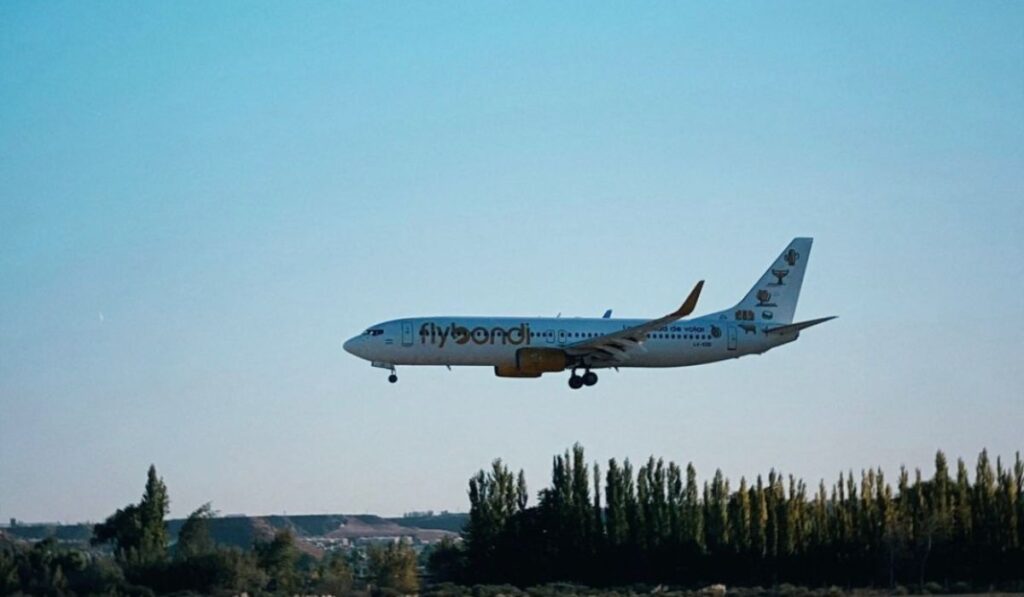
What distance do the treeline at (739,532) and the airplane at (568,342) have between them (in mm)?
7532

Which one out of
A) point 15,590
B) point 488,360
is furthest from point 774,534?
point 15,590

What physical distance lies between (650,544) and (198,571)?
27153 millimetres

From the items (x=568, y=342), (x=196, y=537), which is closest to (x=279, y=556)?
(x=196, y=537)

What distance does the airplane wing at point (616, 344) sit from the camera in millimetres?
76375

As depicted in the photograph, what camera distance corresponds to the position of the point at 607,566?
84000 millimetres

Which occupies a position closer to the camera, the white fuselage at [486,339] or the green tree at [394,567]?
the green tree at [394,567]

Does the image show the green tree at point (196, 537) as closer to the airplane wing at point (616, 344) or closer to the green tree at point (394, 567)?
the green tree at point (394, 567)

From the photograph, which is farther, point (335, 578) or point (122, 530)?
point (122, 530)

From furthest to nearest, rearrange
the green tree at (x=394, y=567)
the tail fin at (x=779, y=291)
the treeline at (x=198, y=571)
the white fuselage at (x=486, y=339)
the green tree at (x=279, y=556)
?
the tail fin at (x=779, y=291)
the white fuselage at (x=486, y=339)
the green tree at (x=279, y=556)
the green tree at (x=394, y=567)
the treeline at (x=198, y=571)

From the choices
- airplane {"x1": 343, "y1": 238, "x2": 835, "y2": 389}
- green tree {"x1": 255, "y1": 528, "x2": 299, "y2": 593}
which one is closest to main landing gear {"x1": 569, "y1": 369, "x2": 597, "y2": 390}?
airplane {"x1": 343, "y1": 238, "x2": 835, "y2": 389}

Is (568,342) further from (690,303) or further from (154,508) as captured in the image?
(154,508)

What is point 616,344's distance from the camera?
77.8 metres

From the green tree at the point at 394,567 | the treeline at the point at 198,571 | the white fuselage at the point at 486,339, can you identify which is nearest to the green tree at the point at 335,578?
the treeline at the point at 198,571

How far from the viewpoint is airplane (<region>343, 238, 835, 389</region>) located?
7638 centimetres
